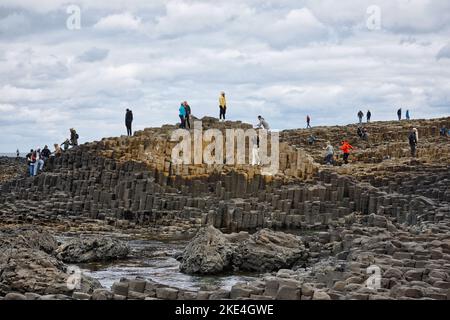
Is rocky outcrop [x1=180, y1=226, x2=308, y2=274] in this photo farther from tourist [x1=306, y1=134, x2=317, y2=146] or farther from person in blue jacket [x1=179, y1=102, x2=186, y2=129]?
tourist [x1=306, y1=134, x2=317, y2=146]

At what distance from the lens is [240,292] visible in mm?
13125

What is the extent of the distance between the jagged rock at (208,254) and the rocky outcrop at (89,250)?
2.38m

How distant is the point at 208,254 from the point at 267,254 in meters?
1.54

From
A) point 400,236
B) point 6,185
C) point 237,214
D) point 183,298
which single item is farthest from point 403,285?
point 6,185

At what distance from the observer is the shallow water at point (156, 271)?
63.1 ft

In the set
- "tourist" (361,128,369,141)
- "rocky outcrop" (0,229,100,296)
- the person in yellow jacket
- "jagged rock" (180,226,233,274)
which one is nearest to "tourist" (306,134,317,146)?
"tourist" (361,128,369,141)

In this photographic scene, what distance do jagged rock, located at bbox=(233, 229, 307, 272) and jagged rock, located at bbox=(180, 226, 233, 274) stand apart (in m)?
0.34

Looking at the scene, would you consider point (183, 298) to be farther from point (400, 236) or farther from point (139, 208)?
point (139, 208)

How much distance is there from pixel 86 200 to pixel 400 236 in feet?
53.9

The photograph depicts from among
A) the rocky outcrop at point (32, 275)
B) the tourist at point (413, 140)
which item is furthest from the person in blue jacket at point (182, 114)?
the rocky outcrop at point (32, 275)

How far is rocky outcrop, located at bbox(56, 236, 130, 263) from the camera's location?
2234 cm

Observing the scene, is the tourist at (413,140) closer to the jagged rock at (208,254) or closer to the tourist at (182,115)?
the tourist at (182,115)

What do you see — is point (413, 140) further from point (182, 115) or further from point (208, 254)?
point (208, 254)

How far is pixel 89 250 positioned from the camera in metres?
22.6
